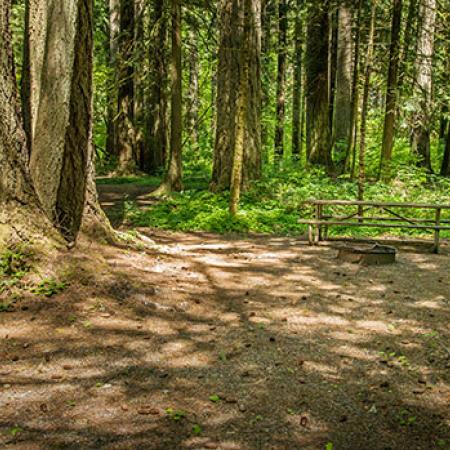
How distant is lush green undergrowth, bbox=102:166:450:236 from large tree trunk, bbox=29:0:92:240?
4657 mm

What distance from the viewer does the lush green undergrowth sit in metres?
11.2

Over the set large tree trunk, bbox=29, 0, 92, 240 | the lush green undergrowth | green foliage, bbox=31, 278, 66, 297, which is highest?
large tree trunk, bbox=29, 0, 92, 240

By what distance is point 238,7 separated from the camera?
13.0 meters

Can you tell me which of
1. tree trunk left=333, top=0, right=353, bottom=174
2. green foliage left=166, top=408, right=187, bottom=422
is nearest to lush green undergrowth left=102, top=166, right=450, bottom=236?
tree trunk left=333, top=0, right=353, bottom=174

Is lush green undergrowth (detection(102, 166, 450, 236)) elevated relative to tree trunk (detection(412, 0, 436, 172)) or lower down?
lower down

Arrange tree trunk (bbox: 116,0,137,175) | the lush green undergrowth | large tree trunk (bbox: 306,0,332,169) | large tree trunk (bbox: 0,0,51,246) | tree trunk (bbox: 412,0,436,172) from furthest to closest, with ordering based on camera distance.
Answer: tree trunk (bbox: 116,0,137,175) < large tree trunk (bbox: 306,0,332,169) < tree trunk (bbox: 412,0,436,172) < the lush green undergrowth < large tree trunk (bbox: 0,0,51,246)

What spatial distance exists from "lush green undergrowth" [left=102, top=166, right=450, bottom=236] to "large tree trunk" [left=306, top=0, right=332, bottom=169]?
65.1 inches

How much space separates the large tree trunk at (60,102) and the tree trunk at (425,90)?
11.7 m

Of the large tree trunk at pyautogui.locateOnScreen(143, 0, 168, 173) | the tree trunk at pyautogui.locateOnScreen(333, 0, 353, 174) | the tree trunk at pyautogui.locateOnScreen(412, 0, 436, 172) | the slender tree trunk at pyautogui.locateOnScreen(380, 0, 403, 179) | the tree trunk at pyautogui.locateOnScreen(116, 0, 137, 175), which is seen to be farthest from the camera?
the large tree trunk at pyautogui.locateOnScreen(143, 0, 168, 173)

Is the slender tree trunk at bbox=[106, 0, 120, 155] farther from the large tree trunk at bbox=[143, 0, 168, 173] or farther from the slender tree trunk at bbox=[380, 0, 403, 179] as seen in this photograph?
the slender tree trunk at bbox=[380, 0, 403, 179]

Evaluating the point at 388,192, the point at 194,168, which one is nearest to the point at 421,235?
the point at 388,192

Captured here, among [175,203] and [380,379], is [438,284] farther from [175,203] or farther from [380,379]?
[175,203]

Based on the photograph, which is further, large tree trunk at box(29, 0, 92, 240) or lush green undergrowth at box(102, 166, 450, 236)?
lush green undergrowth at box(102, 166, 450, 236)

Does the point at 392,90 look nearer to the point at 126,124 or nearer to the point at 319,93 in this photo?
the point at 319,93
